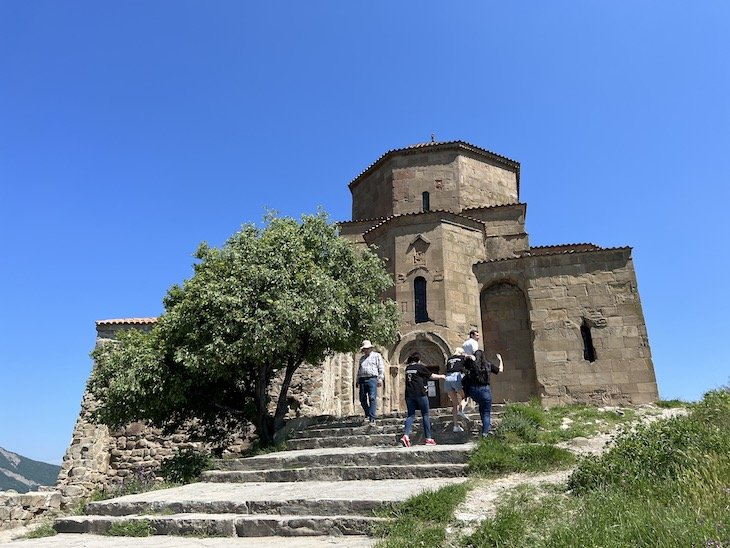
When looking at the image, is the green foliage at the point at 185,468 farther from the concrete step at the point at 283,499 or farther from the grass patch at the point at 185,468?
the concrete step at the point at 283,499

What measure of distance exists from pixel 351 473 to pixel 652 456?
11.8ft

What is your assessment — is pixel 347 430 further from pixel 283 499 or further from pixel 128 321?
pixel 128 321

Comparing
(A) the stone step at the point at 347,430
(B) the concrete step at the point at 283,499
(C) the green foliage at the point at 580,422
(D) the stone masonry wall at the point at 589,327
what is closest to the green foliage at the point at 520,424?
(C) the green foliage at the point at 580,422

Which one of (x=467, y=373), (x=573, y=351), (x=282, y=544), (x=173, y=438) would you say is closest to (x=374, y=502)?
(x=282, y=544)

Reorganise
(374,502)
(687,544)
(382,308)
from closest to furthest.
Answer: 1. (687,544)
2. (374,502)
3. (382,308)

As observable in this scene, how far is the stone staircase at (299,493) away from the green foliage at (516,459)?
210 mm

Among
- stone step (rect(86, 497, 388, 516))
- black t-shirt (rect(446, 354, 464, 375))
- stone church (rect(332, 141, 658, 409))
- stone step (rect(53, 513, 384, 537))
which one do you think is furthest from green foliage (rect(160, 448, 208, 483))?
stone church (rect(332, 141, 658, 409))

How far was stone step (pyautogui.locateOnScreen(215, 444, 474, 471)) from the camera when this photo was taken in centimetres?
670

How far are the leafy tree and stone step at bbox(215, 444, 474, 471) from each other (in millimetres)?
2420

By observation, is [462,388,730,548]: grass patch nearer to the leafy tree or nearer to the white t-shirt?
the white t-shirt

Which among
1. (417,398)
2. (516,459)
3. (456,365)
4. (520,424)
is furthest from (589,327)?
(516,459)

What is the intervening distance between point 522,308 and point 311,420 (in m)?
7.26

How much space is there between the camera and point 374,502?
15.9ft

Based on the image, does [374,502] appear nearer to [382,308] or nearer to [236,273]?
[236,273]
